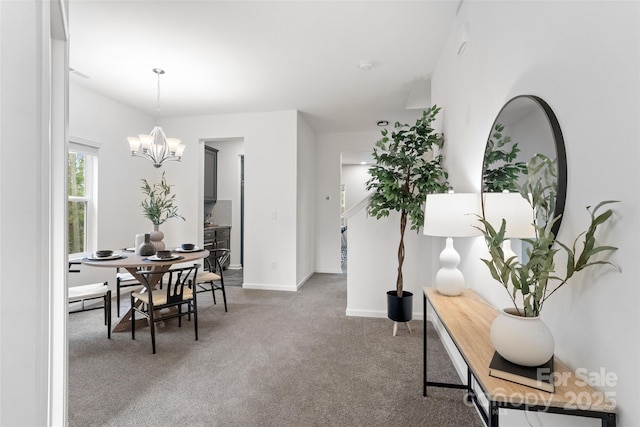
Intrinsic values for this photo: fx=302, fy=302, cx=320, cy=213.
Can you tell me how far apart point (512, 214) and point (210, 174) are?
5561 mm

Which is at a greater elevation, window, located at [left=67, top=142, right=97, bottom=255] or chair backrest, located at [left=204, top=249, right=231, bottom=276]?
window, located at [left=67, top=142, right=97, bottom=255]

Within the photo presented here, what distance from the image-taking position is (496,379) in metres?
0.91

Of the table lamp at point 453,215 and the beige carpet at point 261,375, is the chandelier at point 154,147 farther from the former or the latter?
the table lamp at point 453,215

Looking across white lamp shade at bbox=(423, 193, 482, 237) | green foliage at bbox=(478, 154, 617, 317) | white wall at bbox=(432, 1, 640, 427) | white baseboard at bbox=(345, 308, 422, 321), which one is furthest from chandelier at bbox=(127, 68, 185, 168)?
green foliage at bbox=(478, 154, 617, 317)

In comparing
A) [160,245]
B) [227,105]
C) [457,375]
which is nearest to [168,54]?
[227,105]

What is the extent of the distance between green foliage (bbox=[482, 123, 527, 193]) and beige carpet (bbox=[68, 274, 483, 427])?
1348 millimetres

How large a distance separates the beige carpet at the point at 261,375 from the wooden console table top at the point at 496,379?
2.32 feet

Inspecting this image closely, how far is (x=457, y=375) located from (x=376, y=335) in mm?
850

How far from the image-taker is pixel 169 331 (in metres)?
3.01

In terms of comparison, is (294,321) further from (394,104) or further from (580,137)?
(394,104)

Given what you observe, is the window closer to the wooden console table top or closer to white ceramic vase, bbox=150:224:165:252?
white ceramic vase, bbox=150:224:165:252

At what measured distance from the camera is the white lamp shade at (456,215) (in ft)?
5.09

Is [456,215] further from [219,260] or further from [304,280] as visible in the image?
[304,280]

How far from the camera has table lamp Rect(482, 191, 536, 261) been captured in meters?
1.19
